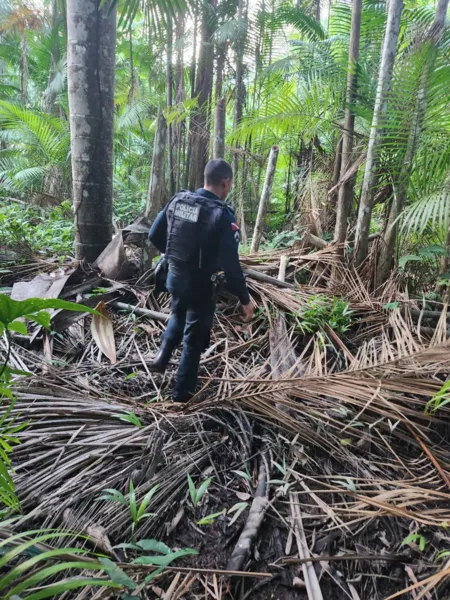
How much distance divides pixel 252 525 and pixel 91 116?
290 cm

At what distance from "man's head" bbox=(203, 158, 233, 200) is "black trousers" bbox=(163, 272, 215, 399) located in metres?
0.50

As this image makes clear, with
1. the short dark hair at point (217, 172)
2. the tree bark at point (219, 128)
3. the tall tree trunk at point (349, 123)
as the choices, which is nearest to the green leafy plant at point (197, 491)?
the short dark hair at point (217, 172)

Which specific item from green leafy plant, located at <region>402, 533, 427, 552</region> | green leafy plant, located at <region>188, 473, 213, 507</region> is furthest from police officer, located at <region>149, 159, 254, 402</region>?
green leafy plant, located at <region>402, 533, 427, 552</region>

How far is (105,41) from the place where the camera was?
271 cm

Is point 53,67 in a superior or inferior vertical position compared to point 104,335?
superior

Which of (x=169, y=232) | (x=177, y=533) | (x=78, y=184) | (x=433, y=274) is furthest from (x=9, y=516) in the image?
(x=433, y=274)

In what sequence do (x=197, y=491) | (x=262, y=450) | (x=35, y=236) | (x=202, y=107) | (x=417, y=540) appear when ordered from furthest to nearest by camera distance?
(x=202, y=107), (x=35, y=236), (x=262, y=450), (x=197, y=491), (x=417, y=540)

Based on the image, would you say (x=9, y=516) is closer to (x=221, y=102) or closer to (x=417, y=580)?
(x=417, y=580)

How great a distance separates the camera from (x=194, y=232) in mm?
1913

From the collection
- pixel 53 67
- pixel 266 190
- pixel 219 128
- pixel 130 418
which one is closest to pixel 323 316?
pixel 130 418

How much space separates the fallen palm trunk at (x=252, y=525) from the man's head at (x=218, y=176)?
142 cm

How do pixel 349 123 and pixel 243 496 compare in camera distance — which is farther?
pixel 349 123

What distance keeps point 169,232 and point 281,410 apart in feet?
3.64

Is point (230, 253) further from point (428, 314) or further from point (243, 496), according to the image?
point (428, 314)
